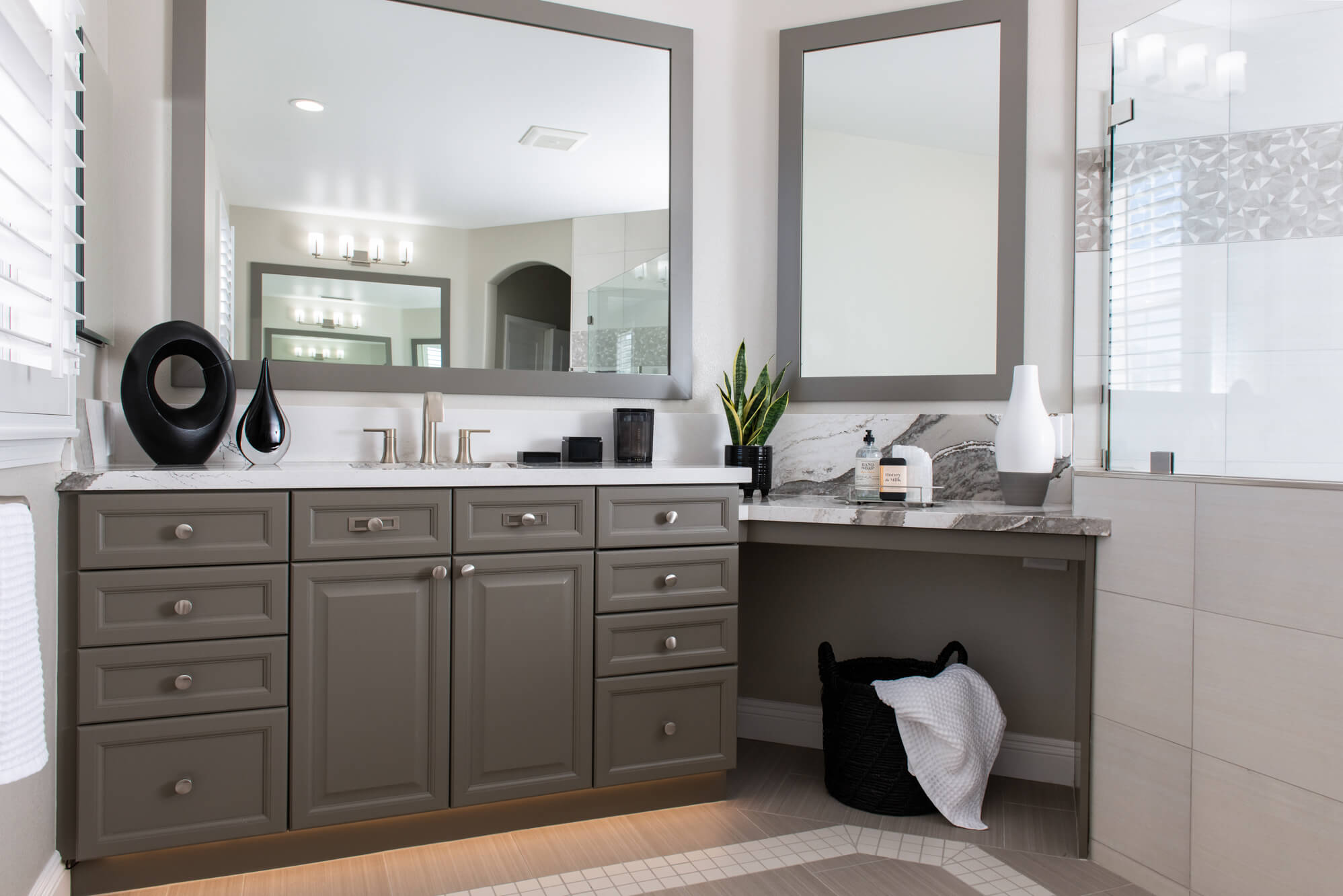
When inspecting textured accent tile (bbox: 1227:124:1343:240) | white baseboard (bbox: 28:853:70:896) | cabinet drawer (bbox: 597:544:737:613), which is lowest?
white baseboard (bbox: 28:853:70:896)

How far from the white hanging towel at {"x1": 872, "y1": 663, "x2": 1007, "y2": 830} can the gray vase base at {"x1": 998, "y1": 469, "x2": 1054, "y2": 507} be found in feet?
1.60

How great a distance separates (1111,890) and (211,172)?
2.66 m

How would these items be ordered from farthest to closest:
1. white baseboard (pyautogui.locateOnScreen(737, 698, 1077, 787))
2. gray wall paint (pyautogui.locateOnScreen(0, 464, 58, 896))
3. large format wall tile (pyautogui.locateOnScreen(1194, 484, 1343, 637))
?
white baseboard (pyautogui.locateOnScreen(737, 698, 1077, 787)), large format wall tile (pyautogui.locateOnScreen(1194, 484, 1343, 637)), gray wall paint (pyautogui.locateOnScreen(0, 464, 58, 896))

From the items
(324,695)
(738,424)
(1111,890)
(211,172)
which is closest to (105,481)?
(324,695)

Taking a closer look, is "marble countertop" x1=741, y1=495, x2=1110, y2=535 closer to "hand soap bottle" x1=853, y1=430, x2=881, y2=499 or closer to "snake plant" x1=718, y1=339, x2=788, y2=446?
"hand soap bottle" x1=853, y1=430, x2=881, y2=499

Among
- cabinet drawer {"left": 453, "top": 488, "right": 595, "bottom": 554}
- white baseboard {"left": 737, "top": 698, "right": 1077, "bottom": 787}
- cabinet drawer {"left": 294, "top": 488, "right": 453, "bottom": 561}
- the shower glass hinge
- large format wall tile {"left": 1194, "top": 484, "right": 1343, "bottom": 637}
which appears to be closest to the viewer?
large format wall tile {"left": 1194, "top": 484, "right": 1343, "bottom": 637}

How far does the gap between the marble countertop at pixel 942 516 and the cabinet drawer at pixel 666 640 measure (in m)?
0.28

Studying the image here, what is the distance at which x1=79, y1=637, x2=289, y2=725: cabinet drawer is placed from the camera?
62.3 inches

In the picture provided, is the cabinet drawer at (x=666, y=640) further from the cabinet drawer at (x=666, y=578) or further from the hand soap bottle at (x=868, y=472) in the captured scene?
the hand soap bottle at (x=868, y=472)

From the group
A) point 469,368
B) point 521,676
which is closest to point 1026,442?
point 521,676

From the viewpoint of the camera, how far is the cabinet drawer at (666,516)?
197 cm

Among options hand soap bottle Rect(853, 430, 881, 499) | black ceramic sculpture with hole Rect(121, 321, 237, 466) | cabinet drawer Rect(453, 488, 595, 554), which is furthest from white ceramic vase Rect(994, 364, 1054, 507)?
black ceramic sculpture with hole Rect(121, 321, 237, 466)

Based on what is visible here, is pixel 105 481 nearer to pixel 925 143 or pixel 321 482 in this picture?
pixel 321 482

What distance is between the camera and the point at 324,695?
5.68 ft
